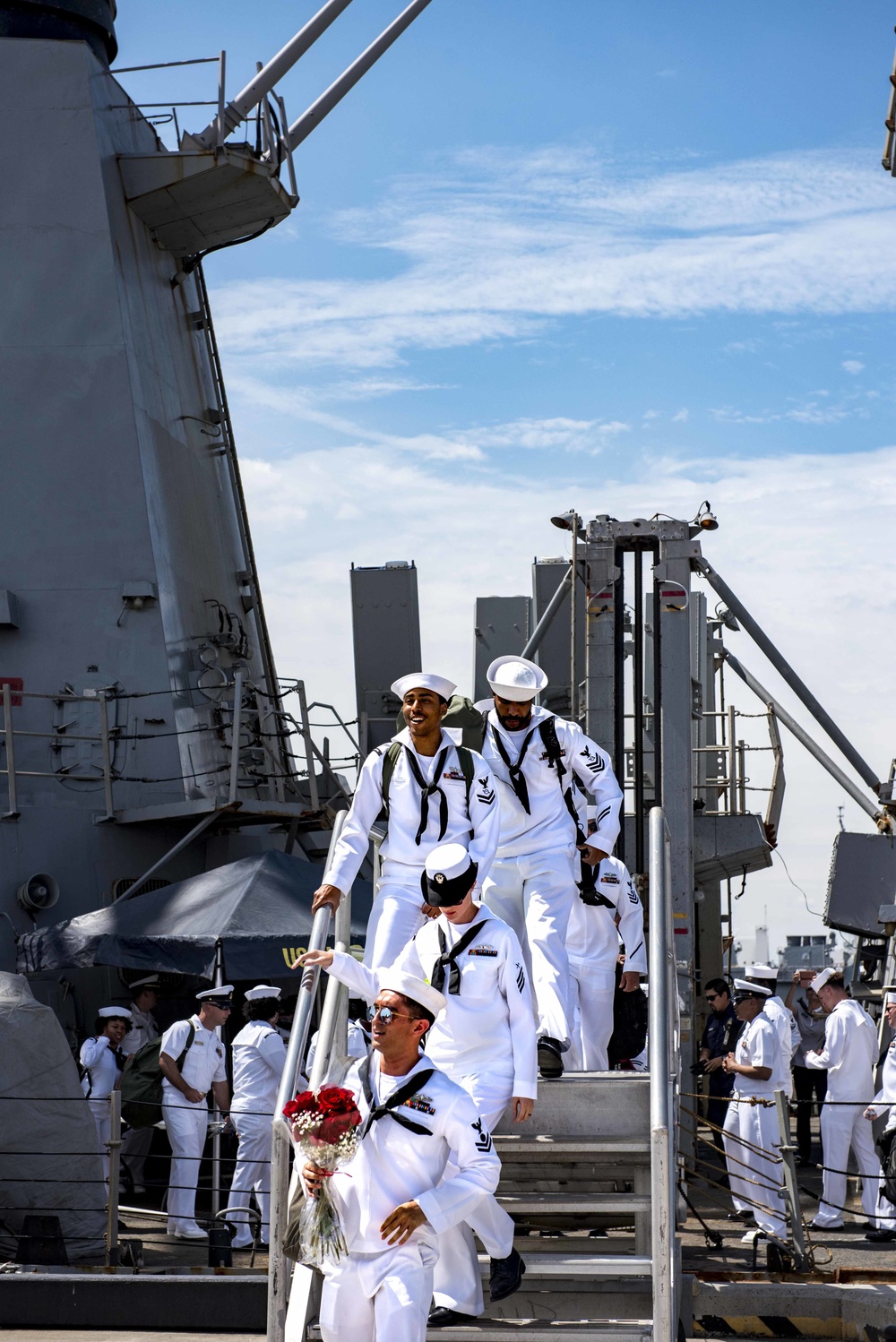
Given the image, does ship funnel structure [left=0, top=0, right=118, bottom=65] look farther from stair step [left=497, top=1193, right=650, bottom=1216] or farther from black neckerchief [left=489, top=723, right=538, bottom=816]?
stair step [left=497, top=1193, right=650, bottom=1216]

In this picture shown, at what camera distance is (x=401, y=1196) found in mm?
4520

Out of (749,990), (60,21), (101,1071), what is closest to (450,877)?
(749,990)

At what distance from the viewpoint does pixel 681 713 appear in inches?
472

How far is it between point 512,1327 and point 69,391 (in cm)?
1188

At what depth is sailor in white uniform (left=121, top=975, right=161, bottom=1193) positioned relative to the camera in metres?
11.3

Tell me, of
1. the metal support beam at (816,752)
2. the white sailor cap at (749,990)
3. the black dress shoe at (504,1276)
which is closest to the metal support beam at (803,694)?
the metal support beam at (816,752)

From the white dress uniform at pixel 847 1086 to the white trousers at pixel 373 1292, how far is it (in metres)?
7.22

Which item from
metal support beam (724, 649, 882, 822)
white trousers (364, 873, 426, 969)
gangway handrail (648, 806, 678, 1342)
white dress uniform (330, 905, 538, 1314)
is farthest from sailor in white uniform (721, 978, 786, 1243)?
white dress uniform (330, 905, 538, 1314)

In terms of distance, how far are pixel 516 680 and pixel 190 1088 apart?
4.73 m

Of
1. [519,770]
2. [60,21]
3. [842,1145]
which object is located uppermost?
[60,21]

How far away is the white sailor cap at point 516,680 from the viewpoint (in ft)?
22.2

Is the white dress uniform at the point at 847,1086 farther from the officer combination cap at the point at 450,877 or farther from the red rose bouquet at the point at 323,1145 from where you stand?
the red rose bouquet at the point at 323,1145

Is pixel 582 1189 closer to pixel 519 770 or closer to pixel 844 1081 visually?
pixel 519 770

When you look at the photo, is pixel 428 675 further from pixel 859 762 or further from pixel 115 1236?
pixel 859 762
